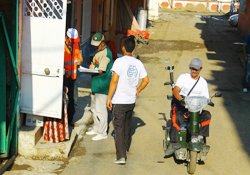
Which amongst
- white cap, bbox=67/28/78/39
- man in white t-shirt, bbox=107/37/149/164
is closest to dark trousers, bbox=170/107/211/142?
man in white t-shirt, bbox=107/37/149/164

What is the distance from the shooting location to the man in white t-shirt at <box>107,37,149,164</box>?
5.88 metres

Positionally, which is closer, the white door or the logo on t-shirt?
the white door

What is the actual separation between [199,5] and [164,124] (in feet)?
114

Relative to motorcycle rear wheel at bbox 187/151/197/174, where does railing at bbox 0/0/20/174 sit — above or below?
above

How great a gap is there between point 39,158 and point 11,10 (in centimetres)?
236

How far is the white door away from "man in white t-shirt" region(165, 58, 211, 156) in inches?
71.4

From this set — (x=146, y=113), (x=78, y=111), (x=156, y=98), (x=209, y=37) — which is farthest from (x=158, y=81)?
(x=209, y=37)

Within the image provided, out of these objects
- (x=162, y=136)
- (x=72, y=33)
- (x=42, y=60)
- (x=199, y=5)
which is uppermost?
(x=199, y=5)

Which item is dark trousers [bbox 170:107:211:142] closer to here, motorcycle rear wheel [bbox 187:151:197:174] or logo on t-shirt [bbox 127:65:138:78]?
motorcycle rear wheel [bbox 187:151:197:174]

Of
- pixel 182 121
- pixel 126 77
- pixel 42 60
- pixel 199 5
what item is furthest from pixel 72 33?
pixel 199 5

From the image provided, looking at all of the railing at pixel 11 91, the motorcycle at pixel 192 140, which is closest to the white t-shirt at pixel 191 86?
the motorcycle at pixel 192 140

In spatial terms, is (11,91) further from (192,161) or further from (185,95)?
(192,161)

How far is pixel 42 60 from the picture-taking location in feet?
19.4

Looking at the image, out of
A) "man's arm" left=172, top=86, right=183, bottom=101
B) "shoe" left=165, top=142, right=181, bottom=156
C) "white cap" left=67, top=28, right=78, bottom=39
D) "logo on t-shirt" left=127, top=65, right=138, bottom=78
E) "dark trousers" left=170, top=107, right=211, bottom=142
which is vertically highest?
"white cap" left=67, top=28, right=78, bottom=39
